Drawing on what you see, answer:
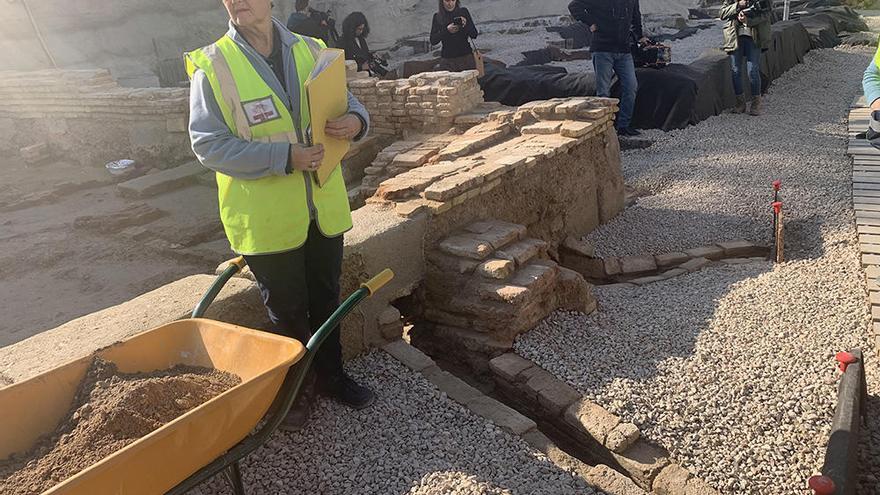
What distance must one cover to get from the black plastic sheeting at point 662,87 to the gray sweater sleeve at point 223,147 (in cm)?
709

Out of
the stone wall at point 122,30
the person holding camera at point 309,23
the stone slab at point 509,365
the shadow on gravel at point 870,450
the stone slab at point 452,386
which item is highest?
the stone wall at point 122,30

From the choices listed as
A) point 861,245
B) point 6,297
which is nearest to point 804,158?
point 861,245

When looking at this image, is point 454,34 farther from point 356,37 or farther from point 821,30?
point 821,30

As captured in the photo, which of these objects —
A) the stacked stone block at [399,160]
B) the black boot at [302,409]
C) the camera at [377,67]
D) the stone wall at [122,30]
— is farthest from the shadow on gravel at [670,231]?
the stone wall at [122,30]

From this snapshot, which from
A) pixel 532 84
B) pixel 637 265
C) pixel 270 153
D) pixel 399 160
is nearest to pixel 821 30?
pixel 532 84

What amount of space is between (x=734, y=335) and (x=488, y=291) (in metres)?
1.41

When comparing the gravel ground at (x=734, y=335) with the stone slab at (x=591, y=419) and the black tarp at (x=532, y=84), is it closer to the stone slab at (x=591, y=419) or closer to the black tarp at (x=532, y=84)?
the stone slab at (x=591, y=419)

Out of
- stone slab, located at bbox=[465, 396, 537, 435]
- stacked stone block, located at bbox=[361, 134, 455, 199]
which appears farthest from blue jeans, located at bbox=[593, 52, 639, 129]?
stone slab, located at bbox=[465, 396, 537, 435]

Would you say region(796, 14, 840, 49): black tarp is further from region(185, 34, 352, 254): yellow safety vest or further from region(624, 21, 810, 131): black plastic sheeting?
region(185, 34, 352, 254): yellow safety vest

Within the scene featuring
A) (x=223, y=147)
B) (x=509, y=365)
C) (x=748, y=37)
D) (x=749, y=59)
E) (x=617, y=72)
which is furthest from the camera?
(x=749, y=59)

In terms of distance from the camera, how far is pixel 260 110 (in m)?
2.75

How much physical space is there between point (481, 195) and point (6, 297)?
4.81 metres

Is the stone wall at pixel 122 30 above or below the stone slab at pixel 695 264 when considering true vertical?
above

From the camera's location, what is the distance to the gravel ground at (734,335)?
3.06m
